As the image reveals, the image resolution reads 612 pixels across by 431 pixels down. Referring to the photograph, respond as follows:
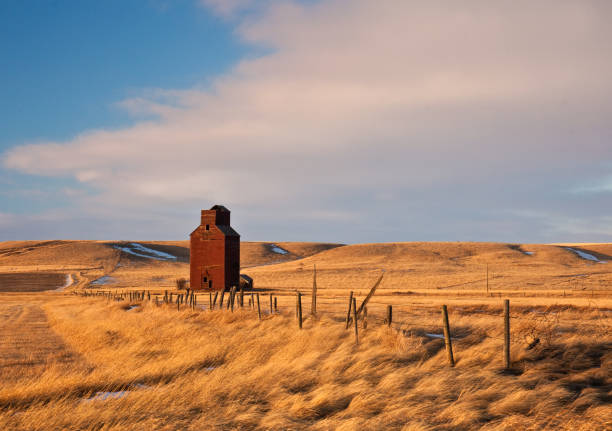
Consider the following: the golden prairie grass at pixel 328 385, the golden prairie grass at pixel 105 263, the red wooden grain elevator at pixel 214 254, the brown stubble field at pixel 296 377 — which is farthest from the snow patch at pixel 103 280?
the golden prairie grass at pixel 328 385

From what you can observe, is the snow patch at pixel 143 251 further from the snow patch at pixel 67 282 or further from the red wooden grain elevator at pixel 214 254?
the red wooden grain elevator at pixel 214 254

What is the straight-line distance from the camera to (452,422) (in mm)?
7184

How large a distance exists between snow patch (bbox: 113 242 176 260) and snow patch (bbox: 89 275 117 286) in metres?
33.7

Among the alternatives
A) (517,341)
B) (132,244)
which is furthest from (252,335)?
(132,244)

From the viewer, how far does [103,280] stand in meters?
71.3

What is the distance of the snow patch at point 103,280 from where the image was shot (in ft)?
221

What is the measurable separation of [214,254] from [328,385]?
143 feet

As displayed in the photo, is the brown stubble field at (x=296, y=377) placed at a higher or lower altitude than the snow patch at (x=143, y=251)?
lower

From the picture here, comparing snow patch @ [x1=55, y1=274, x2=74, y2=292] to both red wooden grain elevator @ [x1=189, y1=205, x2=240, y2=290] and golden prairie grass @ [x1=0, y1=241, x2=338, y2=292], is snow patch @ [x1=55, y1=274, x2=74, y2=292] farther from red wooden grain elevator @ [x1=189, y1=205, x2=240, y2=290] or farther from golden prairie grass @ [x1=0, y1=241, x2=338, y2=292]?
red wooden grain elevator @ [x1=189, y1=205, x2=240, y2=290]

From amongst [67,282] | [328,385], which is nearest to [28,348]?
[328,385]

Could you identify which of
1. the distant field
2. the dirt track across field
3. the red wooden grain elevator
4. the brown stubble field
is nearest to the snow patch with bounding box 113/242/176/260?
the distant field

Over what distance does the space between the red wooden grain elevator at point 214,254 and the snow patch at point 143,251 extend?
196 ft

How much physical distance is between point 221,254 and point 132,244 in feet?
261

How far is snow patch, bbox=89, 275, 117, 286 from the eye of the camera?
67.5 meters
